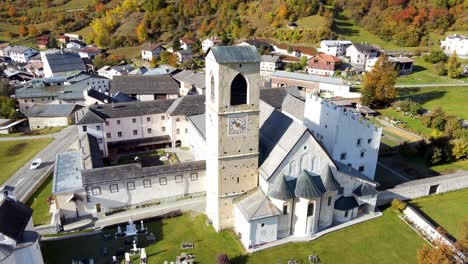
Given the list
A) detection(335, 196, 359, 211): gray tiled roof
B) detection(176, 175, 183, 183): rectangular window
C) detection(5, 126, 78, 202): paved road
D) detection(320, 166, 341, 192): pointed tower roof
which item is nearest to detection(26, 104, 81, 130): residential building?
detection(5, 126, 78, 202): paved road

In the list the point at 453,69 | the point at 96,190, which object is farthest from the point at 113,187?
the point at 453,69

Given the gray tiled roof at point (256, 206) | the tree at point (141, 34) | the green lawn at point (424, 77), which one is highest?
the tree at point (141, 34)

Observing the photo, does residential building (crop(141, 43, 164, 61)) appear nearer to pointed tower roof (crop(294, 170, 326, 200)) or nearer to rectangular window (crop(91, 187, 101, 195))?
rectangular window (crop(91, 187, 101, 195))

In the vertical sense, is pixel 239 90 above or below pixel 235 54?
below

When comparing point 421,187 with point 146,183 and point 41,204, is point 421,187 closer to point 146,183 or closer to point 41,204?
point 146,183

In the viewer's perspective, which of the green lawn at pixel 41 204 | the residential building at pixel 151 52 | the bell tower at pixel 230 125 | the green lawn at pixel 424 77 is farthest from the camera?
the residential building at pixel 151 52

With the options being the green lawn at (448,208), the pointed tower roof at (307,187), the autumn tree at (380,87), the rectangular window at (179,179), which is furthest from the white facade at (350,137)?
the autumn tree at (380,87)

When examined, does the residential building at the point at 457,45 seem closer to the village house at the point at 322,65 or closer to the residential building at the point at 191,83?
the village house at the point at 322,65
